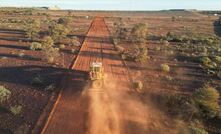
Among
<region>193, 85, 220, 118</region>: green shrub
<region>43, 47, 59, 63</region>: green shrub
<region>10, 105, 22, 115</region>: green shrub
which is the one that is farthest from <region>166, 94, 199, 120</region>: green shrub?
<region>43, 47, 59, 63</region>: green shrub

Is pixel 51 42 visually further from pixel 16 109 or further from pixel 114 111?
pixel 114 111

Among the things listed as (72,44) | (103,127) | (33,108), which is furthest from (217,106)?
(72,44)

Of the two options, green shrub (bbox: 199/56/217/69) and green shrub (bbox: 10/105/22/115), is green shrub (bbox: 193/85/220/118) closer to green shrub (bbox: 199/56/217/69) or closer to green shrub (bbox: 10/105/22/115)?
green shrub (bbox: 10/105/22/115)

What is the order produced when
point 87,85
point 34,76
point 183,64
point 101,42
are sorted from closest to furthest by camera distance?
point 87,85, point 34,76, point 183,64, point 101,42

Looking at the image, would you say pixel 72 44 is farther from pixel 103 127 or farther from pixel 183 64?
pixel 103 127

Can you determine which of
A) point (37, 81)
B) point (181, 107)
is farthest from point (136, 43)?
point (181, 107)

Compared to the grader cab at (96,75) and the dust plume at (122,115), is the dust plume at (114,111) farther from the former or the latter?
the grader cab at (96,75)
